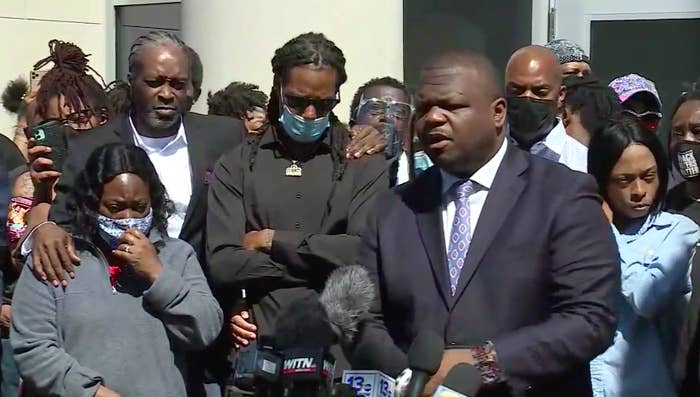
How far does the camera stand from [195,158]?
506cm

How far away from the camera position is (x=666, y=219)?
4.55 meters

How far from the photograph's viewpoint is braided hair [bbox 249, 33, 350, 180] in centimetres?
481

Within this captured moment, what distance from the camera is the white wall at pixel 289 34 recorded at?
8172mm

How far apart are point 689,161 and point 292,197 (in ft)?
5.45

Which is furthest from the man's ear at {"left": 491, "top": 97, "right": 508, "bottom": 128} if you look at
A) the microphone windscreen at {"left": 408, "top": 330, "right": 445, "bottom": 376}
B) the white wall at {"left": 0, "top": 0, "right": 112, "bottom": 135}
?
the white wall at {"left": 0, "top": 0, "right": 112, "bottom": 135}

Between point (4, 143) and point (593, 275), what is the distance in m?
3.77

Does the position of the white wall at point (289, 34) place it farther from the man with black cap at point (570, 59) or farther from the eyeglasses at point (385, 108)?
the man with black cap at point (570, 59)

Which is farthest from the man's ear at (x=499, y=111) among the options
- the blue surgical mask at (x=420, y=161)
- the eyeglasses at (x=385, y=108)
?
the eyeglasses at (x=385, y=108)

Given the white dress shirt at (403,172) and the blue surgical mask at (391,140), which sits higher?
the blue surgical mask at (391,140)

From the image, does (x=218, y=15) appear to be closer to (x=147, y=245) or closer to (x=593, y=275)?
(x=147, y=245)

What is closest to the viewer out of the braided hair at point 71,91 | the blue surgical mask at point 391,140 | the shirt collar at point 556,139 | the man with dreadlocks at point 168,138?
the man with dreadlocks at point 168,138

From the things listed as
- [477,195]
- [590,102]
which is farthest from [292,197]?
[590,102]

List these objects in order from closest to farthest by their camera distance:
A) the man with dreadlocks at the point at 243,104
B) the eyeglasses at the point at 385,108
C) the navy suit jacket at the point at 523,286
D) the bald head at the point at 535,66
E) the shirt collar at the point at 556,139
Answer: the navy suit jacket at the point at 523,286 → the shirt collar at the point at 556,139 → the bald head at the point at 535,66 → the eyeglasses at the point at 385,108 → the man with dreadlocks at the point at 243,104

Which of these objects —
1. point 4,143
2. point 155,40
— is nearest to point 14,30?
point 4,143
